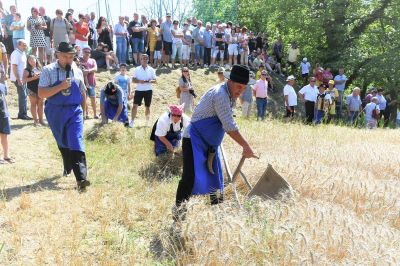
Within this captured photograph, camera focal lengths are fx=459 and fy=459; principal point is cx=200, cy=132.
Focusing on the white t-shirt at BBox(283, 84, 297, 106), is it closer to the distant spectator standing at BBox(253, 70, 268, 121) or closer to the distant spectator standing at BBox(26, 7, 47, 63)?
the distant spectator standing at BBox(253, 70, 268, 121)

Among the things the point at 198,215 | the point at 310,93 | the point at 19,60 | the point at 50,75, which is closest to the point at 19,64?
the point at 19,60

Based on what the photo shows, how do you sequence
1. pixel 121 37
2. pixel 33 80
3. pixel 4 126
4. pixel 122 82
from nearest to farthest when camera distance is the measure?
1. pixel 4 126
2. pixel 33 80
3. pixel 122 82
4. pixel 121 37

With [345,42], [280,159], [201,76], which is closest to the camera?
[280,159]

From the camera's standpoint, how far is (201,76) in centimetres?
1755

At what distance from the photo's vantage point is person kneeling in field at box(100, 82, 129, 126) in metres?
9.59

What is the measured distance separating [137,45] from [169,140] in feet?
26.8

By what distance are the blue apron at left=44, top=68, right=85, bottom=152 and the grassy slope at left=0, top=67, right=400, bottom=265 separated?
63cm

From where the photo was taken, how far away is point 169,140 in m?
6.94

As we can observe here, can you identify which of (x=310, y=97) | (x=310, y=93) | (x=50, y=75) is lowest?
(x=310, y=97)

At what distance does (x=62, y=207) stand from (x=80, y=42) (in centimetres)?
848

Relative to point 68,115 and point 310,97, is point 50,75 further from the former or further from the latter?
point 310,97

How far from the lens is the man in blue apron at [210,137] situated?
14.0 ft

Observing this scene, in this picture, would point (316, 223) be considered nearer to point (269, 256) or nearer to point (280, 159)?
point (269, 256)

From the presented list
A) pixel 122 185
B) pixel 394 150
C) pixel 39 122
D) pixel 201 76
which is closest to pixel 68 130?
pixel 122 185
